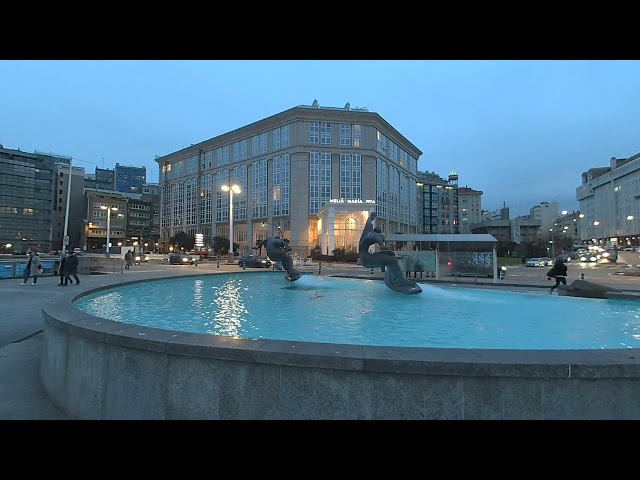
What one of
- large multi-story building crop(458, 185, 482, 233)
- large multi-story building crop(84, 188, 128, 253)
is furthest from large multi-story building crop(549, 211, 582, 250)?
large multi-story building crop(84, 188, 128, 253)

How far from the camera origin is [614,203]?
11319 cm

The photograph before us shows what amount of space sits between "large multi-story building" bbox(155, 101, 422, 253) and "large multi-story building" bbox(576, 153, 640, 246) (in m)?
60.4

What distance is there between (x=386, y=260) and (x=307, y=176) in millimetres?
63952

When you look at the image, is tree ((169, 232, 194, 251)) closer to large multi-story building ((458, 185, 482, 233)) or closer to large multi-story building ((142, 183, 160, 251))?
large multi-story building ((142, 183, 160, 251))

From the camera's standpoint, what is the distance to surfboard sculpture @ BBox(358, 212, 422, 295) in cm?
1396

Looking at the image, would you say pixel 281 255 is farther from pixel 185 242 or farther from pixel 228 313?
pixel 185 242

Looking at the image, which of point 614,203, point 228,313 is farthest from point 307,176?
point 614,203

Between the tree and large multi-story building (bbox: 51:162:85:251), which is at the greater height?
large multi-story building (bbox: 51:162:85:251)

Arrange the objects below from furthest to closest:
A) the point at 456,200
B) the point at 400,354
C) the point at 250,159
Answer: the point at 456,200 < the point at 250,159 < the point at 400,354

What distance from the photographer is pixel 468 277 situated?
24297 millimetres
